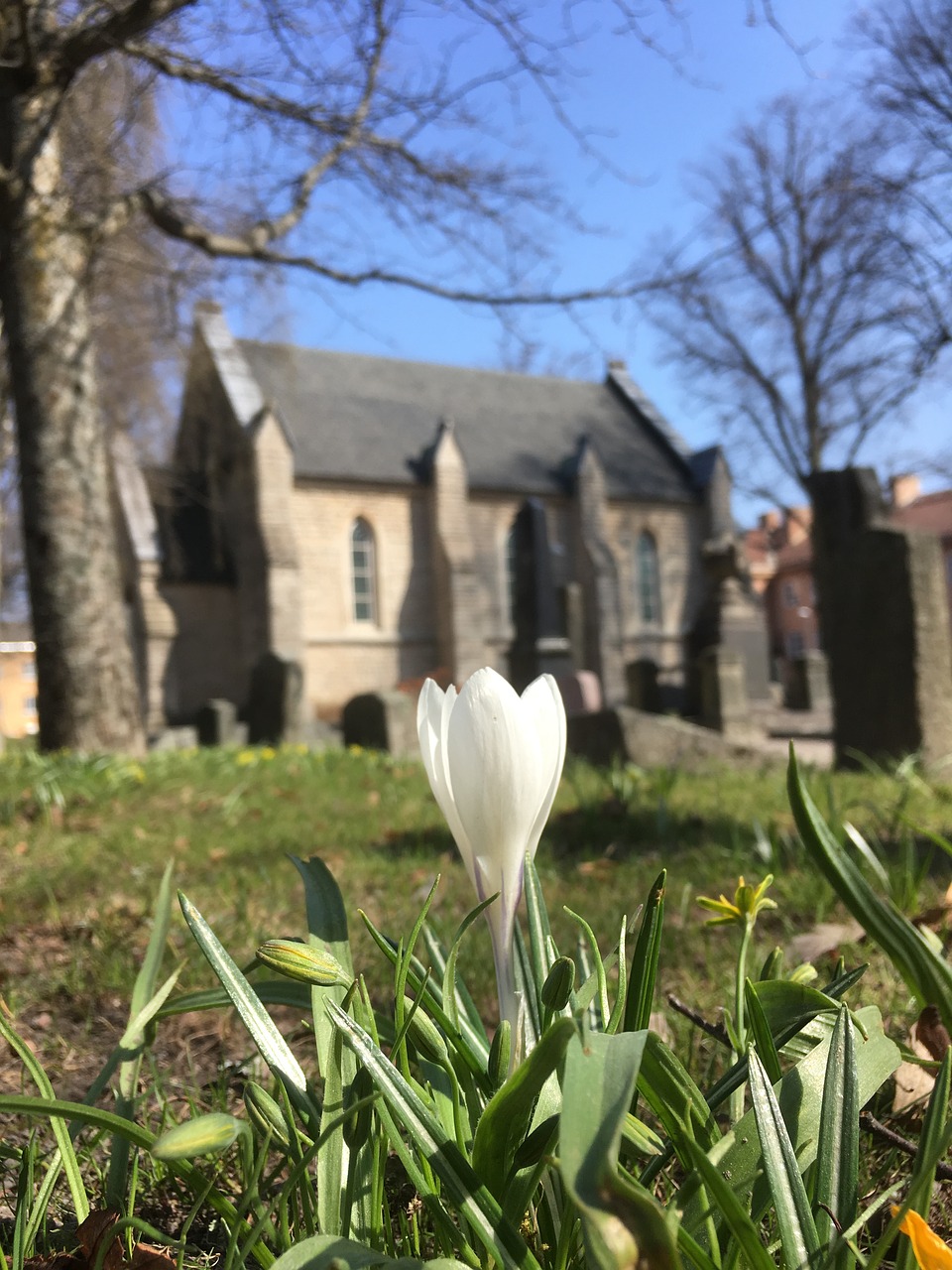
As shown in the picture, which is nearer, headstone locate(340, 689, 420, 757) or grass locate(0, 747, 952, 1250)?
grass locate(0, 747, 952, 1250)

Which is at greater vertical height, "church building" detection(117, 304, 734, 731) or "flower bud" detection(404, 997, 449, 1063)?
"church building" detection(117, 304, 734, 731)

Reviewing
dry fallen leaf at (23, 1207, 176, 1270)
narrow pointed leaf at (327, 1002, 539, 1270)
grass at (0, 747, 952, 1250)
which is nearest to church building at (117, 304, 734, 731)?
grass at (0, 747, 952, 1250)

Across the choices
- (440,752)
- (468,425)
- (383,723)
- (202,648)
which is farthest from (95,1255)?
(468,425)

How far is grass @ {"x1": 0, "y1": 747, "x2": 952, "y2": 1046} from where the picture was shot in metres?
2.50

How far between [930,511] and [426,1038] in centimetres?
4530

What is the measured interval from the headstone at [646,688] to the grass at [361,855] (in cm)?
927

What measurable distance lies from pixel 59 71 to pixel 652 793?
249 inches

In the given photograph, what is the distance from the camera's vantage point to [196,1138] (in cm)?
73

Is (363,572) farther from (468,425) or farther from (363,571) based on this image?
(468,425)

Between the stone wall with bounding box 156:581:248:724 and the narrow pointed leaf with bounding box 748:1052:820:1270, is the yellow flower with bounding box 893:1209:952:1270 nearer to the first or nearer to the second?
the narrow pointed leaf with bounding box 748:1052:820:1270

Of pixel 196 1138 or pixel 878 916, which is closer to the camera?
pixel 196 1138

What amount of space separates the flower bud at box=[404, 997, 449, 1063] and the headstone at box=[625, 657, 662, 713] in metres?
14.9

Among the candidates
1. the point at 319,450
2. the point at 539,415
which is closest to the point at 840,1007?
the point at 319,450

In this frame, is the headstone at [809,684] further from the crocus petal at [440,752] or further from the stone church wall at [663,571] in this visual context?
the crocus petal at [440,752]
